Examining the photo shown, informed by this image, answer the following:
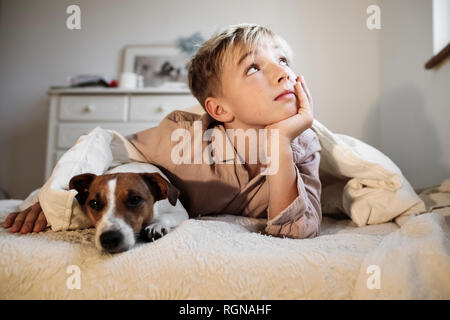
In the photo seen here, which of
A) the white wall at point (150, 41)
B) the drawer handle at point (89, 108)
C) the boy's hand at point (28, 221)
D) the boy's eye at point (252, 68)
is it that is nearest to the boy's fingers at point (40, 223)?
the boy's hand at point (28, 221)

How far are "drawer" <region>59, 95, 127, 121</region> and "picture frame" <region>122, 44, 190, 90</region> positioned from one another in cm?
54

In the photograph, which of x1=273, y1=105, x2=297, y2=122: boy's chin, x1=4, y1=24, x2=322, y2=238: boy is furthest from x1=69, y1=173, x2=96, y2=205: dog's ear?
x1=273, y1=105, x2=297, y2=122: boy's chin

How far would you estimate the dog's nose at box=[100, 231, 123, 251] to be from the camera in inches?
25.2

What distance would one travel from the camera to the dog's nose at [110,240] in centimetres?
64

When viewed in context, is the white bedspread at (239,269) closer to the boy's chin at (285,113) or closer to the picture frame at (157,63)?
the boy's chin at (285,113)

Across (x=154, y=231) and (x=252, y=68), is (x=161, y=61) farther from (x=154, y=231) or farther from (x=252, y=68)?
(x=154, y=231)

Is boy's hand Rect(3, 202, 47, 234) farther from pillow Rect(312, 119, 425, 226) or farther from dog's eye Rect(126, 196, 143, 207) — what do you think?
pillow Rect(312, 119, 425, 226)

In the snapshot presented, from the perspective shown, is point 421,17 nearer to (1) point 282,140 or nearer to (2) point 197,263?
(1) point 282,140

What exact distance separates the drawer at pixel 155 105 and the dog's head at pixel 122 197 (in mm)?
1441

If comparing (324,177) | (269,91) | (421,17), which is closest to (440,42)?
(421,17)

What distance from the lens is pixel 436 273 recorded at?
0.48 metres

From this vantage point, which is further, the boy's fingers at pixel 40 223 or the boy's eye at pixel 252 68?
the boy's eye at pixel 252 68

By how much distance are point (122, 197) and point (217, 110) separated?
0.41m
